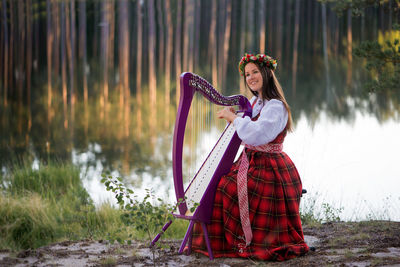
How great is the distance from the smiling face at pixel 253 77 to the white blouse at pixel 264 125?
164 mm

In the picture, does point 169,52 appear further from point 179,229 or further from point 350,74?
point 179,229

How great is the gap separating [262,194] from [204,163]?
16.0 inches

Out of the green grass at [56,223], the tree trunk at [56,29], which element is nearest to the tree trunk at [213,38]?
the tree trunk at [56,29]

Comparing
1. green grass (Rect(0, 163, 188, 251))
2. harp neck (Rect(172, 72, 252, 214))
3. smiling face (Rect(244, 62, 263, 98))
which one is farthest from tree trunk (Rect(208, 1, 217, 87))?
harp neck (Rect(172, 72, 252, 214))

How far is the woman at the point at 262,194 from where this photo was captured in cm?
277

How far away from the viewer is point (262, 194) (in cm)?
281

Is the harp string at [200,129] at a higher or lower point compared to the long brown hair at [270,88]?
lower

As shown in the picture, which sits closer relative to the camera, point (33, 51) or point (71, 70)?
point (71, 70)

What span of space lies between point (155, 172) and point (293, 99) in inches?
189

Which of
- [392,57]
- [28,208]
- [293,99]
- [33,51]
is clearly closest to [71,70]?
[33,51]

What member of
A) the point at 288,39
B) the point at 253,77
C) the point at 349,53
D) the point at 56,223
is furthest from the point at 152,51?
the point at 253,77

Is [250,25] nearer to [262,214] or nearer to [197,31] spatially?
[197,31]

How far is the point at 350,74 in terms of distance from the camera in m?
12.7

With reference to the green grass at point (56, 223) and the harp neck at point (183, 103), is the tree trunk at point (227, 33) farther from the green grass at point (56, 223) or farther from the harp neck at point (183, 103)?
the harp neck at point (183, 103)
